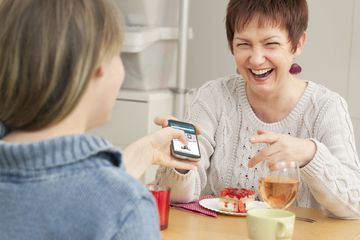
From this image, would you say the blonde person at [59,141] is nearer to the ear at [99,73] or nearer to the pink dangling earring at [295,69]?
the ear at [99,73]

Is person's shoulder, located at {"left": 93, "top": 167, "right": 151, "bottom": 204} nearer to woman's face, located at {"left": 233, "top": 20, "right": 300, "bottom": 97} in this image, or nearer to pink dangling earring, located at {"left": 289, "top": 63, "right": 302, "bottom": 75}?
woman's face, located at {"left": 233, "top": 20, "right": 300, "bottom": 97}

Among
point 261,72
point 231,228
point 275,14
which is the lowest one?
point 231,228

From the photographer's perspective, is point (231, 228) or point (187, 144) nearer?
point (231, 228)

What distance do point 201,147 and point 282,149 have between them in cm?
37

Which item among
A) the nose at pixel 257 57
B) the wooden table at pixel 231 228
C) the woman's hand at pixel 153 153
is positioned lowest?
the wooden table at pixel 231 228

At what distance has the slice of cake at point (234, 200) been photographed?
1560 mm

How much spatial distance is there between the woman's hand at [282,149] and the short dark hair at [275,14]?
1.28ft

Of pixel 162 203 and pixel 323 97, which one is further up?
pixel 323 97

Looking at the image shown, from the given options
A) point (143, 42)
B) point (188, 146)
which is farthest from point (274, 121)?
point (143, 42)

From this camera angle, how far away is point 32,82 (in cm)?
84

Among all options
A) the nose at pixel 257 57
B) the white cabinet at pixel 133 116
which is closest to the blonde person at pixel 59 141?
the nose at pixel 257 57

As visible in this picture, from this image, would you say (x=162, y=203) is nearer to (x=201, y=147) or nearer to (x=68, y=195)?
(x=201, y=147)

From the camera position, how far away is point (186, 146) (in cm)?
156

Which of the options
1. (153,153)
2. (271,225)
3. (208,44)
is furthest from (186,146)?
(208,44)
